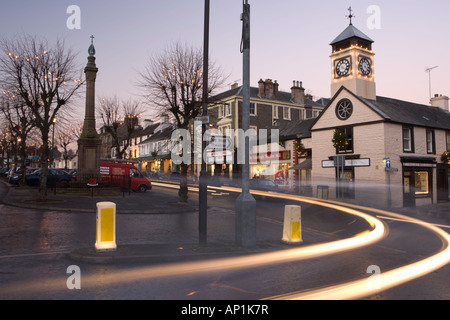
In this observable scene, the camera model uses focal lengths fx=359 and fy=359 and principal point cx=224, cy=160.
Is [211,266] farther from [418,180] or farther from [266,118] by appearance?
[266,118]

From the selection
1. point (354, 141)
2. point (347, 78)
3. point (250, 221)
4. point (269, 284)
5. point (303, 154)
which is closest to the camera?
point (269, 284)

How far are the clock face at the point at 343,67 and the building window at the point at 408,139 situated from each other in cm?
688

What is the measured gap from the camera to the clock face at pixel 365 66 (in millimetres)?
30484

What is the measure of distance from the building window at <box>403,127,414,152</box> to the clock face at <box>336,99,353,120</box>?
4.38 m

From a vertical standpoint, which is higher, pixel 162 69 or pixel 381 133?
pixel 162 69

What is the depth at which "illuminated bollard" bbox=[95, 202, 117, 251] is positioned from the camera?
7922 millimetres

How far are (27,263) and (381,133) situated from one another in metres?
25.4

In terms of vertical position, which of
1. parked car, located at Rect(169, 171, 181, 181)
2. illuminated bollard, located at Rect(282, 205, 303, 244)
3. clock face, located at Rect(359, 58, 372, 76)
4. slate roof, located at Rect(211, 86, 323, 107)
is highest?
slate roof, located at Rect(211, 86, 323, 107)

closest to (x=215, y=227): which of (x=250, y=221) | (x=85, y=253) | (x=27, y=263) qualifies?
(x=250, y=221)

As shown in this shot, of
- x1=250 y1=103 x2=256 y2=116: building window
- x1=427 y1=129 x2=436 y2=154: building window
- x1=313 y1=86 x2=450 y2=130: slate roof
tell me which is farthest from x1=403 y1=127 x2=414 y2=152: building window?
x1=250 y1=103 x2=256 y2=116: building window

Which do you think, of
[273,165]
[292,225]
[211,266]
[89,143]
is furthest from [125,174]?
[211,266]

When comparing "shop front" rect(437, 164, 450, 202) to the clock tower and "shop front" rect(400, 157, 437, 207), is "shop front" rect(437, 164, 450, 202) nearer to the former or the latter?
"shop front" rect(400, 157, 437, 207)

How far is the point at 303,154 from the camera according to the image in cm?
3578
